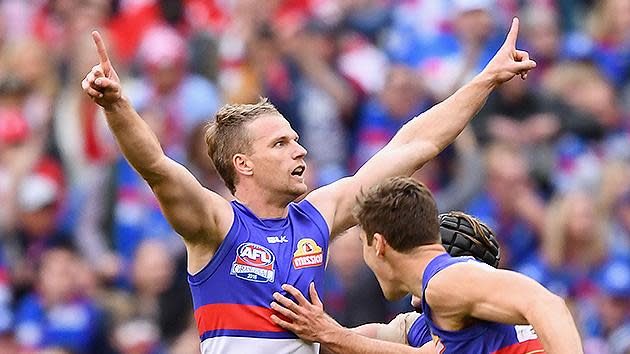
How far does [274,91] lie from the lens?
1205 centimetres

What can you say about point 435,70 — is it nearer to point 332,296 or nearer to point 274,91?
point 274,91

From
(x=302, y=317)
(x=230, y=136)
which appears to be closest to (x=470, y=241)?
(x=302, y=317)

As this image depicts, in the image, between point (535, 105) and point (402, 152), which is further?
point (535, 105)

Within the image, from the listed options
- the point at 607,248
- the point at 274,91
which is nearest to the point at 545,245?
the point at 607,248

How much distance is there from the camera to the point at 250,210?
22.2 ft

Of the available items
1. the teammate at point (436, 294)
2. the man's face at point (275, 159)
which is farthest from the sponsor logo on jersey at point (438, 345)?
the man's face at point (275, 159)

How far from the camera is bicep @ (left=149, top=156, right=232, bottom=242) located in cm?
627

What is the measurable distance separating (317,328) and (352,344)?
0.19 m

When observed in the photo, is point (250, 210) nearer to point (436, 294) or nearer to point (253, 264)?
point (253, 264)

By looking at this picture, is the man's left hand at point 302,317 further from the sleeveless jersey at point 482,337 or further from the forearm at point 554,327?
the forearm at point 554,327

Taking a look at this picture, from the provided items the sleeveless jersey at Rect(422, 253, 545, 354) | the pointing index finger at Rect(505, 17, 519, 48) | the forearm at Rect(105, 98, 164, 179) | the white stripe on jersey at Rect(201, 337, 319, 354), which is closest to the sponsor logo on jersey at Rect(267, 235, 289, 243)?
the white stripe on jersey at Rect(201, 337, 319, 354)

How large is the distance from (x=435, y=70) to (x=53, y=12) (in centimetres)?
391

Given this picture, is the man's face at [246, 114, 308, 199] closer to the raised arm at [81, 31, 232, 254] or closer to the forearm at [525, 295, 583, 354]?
the raised arm at [81, 31, 232, 254]

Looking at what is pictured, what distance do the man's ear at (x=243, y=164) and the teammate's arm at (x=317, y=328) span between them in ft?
2.01
